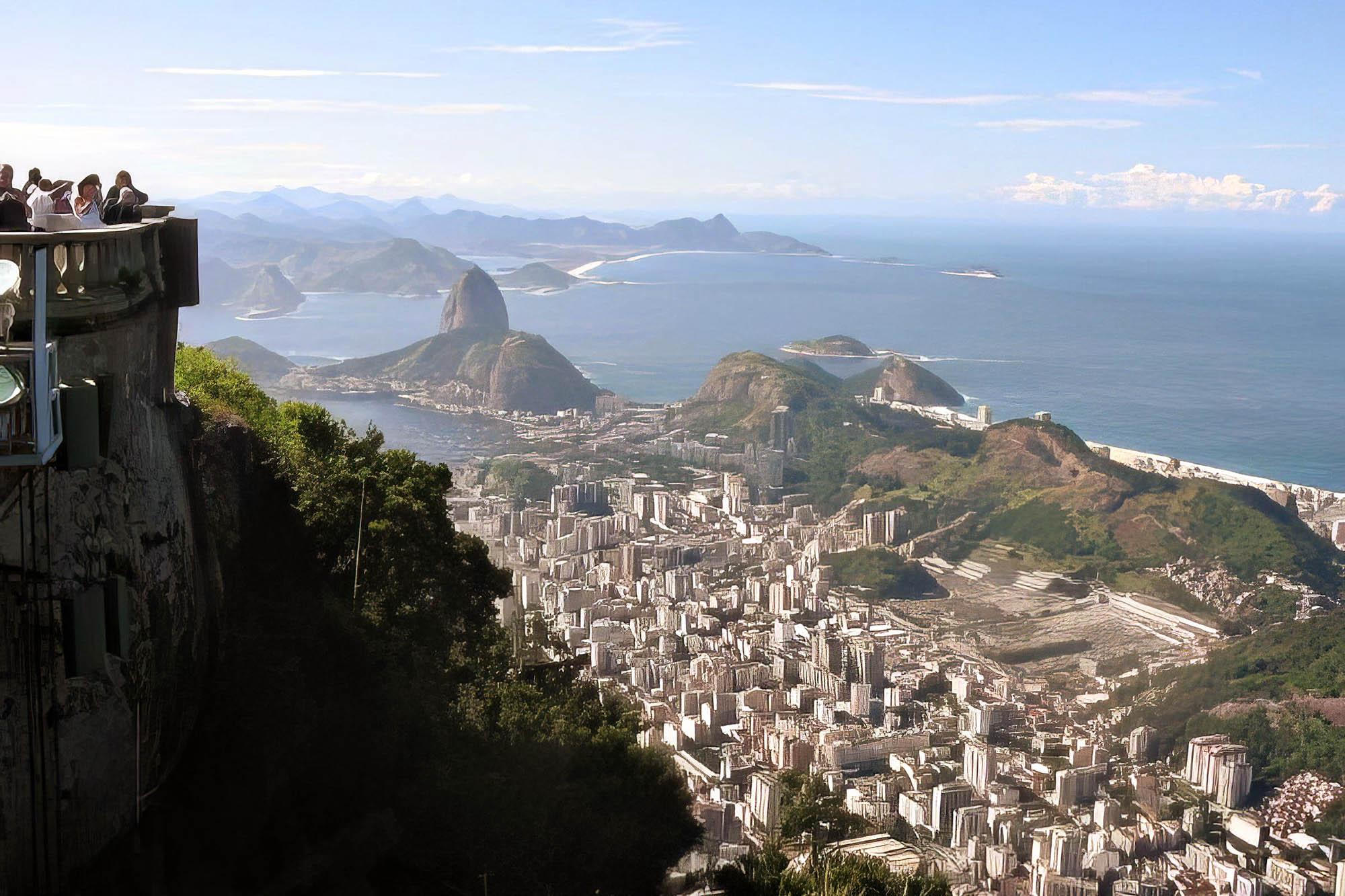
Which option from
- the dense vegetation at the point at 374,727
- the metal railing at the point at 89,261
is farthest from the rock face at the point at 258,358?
the metal railing at the point at 89,261

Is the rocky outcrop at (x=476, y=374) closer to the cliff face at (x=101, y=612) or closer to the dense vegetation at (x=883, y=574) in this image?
the dense vegetation at (x=883, y=574)

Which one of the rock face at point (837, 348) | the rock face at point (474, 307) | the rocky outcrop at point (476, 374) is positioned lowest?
the rocky outcrop at point (476, 374)

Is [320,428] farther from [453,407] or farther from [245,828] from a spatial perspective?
[453,407]

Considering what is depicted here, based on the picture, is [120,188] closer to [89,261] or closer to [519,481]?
[89,261]

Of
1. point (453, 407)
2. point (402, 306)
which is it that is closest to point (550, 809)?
point (453, 407)

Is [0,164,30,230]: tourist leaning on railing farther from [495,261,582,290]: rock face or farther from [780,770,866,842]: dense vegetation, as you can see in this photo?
[495,261,582,290]: rock face

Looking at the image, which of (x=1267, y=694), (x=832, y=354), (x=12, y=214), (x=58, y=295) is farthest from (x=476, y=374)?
(x=58, y=295)
